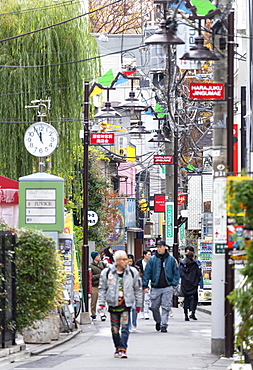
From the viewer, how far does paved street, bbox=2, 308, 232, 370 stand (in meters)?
12.9

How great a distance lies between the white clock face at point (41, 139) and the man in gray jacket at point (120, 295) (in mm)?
9631

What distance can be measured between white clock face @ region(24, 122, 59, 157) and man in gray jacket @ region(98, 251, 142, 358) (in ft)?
31.6

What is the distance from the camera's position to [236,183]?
9234 mm

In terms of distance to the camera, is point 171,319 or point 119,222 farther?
point 119,222

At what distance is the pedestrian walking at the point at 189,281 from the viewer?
24062 mm

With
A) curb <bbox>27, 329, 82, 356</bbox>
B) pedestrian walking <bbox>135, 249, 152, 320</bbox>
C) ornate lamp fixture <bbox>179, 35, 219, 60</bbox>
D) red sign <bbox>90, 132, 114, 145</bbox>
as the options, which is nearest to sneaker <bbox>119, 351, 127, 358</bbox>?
curb <bbox>27, 329, 82, 356</bbox>

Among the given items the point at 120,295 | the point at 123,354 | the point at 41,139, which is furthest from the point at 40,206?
the point at 123,354

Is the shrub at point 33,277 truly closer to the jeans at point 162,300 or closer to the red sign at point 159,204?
the jeans at point 162,300

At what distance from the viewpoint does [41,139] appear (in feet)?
76.7

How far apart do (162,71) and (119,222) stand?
3105 cm

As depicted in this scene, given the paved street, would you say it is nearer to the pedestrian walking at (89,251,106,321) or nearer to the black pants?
the black pants

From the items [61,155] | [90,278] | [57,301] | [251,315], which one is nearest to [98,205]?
[61,155]

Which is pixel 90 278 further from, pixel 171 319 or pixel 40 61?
pixel 40 61

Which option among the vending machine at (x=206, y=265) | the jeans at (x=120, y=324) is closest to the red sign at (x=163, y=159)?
the vending machine at (x=206, y=265)
